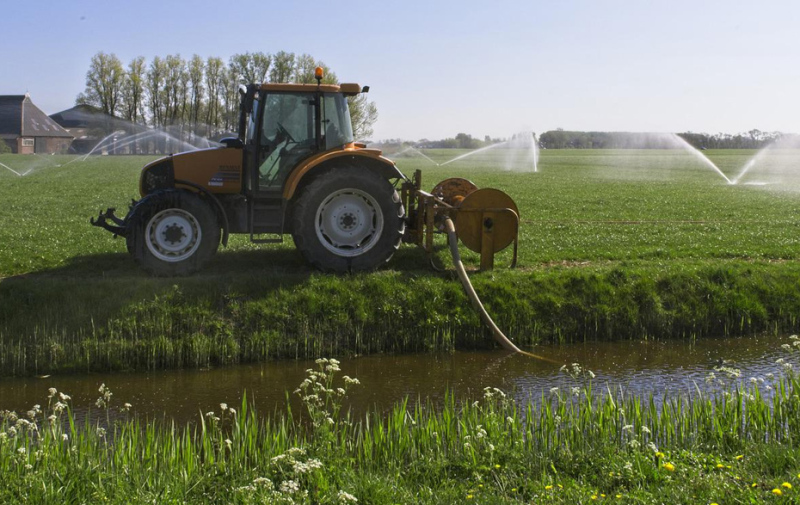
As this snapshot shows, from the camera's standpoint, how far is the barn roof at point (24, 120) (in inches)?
3388

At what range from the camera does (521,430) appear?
635 centimetres

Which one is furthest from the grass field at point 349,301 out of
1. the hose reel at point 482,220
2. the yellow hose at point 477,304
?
the hose reel at point 482,220

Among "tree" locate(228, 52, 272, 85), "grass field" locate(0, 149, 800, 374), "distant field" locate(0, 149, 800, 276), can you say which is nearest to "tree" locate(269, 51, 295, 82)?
"tree" locate(228, 52, 272, 85)

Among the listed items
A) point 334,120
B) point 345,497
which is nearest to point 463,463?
point 345,497

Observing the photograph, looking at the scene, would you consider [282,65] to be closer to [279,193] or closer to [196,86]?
[196,86]

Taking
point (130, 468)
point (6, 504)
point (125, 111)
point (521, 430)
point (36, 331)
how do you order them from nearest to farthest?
point (6, 504) → point (130, 468) → point (521, 430) → point (36, 331) → point (125, 111)

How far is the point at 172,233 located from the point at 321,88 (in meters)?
2.71

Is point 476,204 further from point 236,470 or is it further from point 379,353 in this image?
point 236,470

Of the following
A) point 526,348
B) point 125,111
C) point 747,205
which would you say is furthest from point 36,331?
point 125,111

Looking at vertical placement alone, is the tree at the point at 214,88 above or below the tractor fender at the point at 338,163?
above

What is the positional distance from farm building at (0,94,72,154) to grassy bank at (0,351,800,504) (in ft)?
285

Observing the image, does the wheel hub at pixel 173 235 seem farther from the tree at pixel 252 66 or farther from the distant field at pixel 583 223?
the tree at pixel 252 66

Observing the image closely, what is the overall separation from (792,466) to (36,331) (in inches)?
305

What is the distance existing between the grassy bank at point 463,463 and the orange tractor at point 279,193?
16.0 ft
